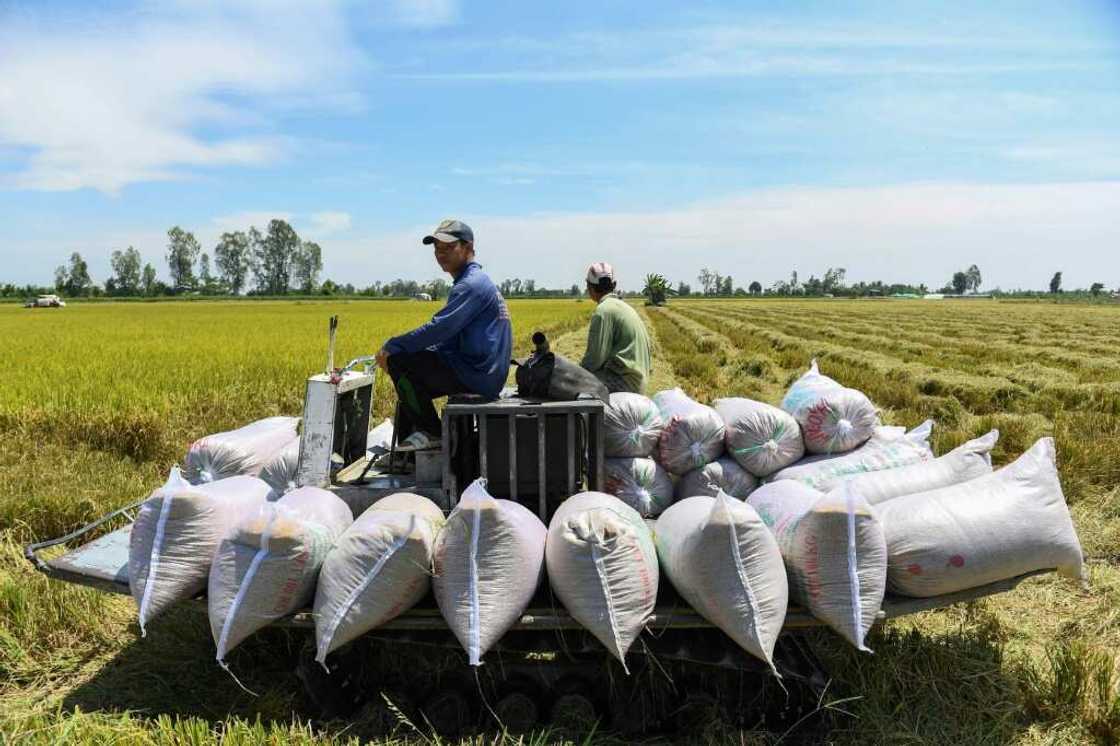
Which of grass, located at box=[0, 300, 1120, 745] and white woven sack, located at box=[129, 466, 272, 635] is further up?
white woven sack, located at box=[129, 466, 272, 635]

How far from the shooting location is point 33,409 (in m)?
7.67

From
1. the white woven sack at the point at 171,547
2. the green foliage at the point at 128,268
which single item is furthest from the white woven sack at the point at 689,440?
the green foliage at the point at 128,268

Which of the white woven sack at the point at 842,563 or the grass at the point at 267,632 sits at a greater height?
the white woven sack at the point at 842,563

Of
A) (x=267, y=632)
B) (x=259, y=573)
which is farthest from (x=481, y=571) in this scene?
(x=267, y=632)

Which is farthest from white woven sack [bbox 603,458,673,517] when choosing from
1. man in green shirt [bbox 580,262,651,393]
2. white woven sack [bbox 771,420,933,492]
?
man in green shirt [bbox 580,262,651,393]

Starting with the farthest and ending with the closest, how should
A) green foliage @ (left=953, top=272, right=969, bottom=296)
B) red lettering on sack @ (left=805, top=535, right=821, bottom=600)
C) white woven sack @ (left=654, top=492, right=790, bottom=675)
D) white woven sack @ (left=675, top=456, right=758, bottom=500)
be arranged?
green foliage @ (left=953, top=272, right=969, bottom=296)
white woven sack @ (left=675, top=456, right=758, bottom=500)
red lettering on sack @ (left=805, top=535, right=821, bottom=600)
white woven sack @ (left=654, top=492, right=790, bottom=675)

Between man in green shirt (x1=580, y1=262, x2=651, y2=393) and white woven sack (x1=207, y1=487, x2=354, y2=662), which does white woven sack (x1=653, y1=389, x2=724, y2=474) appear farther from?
white woven sack (x1=207, y1=487, x2=354, y2=662)

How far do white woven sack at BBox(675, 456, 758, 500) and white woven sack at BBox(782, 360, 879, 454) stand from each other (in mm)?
428

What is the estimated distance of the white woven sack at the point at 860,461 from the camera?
12.7 feet

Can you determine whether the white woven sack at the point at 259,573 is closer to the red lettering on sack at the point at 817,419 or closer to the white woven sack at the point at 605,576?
the white woven sack at the point at 605,576

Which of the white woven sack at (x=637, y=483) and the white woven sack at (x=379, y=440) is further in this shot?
the white woven sack at (x=379, y=440)

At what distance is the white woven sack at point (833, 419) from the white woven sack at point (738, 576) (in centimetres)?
150

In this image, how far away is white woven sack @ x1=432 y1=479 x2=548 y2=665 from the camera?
265 cm

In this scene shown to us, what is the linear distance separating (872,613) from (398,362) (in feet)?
8.71
